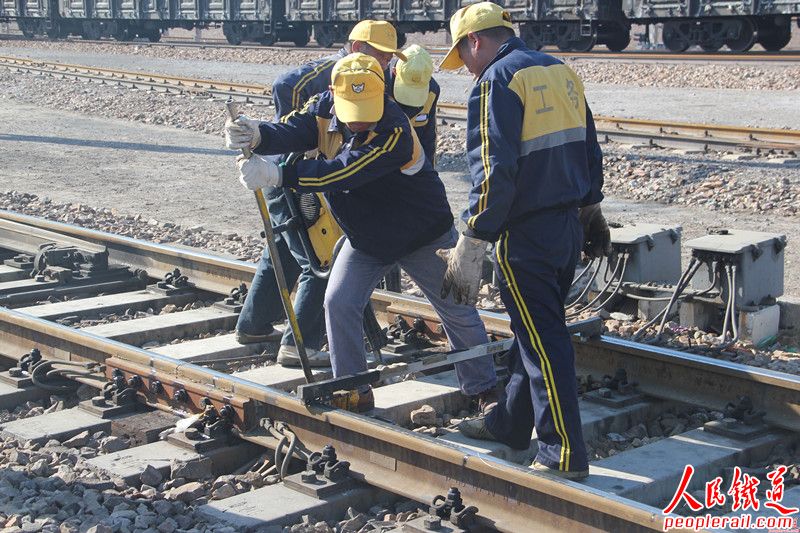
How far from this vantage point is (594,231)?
553cm

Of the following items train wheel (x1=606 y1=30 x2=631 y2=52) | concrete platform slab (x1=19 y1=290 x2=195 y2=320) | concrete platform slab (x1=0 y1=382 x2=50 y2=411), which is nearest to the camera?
concrete platform slab (x1=0 y1=382 x2=50 y2=411)

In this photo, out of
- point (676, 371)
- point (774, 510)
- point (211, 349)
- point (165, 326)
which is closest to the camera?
point (774, 510)

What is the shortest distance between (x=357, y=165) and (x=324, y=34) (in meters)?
33.3

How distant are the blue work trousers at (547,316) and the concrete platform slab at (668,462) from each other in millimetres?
203

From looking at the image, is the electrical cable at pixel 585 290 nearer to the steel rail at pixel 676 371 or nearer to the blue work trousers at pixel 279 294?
the steel rail at pixel 676 371

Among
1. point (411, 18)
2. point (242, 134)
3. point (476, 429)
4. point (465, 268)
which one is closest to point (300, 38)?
point (411, 18)

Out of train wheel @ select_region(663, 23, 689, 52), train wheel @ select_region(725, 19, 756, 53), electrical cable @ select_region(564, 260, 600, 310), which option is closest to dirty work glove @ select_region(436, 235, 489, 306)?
electrical cable @ select_region(564, 260, 600, 310)

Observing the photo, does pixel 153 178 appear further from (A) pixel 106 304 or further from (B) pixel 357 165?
(B) pixel 357 165

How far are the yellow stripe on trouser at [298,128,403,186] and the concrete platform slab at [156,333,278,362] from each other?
2.04 m

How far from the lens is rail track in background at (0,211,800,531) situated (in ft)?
15.3

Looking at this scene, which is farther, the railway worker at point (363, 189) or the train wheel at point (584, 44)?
the train wheel at point (584, 44)

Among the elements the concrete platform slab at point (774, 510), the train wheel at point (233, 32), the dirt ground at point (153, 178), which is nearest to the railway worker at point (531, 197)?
the concrete platform slab at point (774, 510)

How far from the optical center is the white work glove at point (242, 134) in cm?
545

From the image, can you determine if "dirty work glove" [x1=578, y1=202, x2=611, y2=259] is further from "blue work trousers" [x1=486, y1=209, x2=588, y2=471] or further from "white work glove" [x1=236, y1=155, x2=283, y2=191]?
"white work glove" [x1=236, y1=155, x2=283, y2=191]
